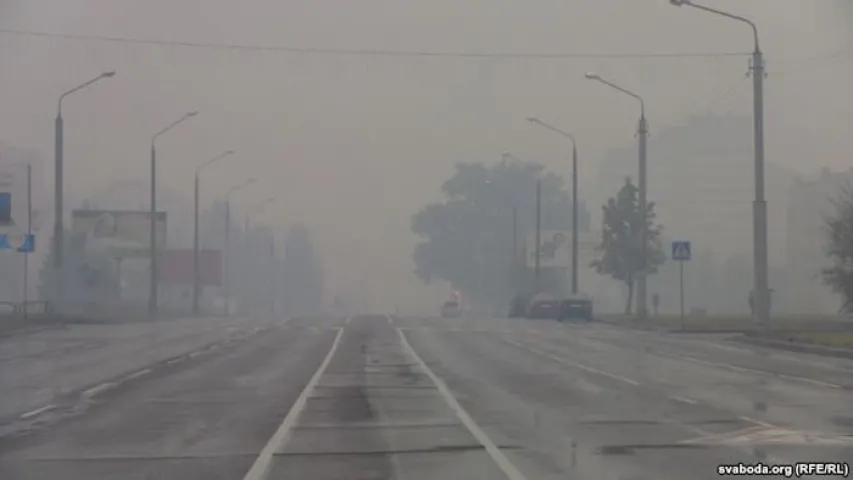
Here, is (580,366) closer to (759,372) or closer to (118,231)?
(759,372)

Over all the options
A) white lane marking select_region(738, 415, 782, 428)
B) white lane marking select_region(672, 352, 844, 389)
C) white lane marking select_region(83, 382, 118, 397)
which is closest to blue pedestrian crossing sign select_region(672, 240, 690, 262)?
white lane marking select_region(672, 352, 844, 389)

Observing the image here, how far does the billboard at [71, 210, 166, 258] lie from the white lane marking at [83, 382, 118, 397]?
73.2m

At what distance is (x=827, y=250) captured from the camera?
64250 millimetres

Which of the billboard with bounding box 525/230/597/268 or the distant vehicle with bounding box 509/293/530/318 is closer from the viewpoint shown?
the distant vehicle with bounding box 509/293/530/318

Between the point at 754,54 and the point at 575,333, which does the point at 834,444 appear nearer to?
the point at 754,54

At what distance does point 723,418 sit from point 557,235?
338 ft

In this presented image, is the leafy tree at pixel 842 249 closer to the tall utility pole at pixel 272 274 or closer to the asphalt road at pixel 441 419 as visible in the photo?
the asphalt road at pixel 441 419

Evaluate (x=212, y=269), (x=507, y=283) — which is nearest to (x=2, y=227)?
(x=212, y=269)

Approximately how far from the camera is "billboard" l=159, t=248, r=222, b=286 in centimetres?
12656

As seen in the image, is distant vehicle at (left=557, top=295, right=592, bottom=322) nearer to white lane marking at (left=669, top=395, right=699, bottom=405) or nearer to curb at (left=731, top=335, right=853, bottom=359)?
curb at (left=731, top=335, right=853, bottom=359)

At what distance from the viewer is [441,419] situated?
20.7 metres

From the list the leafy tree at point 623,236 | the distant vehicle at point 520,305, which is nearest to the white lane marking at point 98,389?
the leafy tree at point 623,236

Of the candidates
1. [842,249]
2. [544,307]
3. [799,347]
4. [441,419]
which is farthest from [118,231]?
[441,419]

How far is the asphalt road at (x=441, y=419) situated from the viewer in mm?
15633
